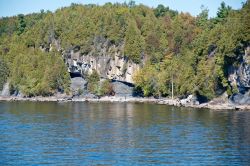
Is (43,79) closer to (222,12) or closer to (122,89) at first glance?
(122,89)

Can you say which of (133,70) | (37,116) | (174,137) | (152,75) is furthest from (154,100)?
(174,137)

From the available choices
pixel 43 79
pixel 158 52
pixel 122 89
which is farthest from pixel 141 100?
pixel 43 79

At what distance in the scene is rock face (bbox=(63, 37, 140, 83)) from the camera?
622ft

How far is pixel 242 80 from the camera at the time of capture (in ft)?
421

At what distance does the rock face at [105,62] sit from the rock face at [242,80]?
5861 cm

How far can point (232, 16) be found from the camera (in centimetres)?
15075

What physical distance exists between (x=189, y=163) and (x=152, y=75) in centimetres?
11070

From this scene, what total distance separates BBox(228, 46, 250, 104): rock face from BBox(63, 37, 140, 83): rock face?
192ft

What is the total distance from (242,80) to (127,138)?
51.8 metres

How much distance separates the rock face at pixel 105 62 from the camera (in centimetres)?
18962

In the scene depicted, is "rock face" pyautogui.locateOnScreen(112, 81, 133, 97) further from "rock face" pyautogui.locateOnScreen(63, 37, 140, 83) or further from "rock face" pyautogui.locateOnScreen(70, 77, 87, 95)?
"rock face" pyautogui.locateOnScreen(70, 77, 87, 95)

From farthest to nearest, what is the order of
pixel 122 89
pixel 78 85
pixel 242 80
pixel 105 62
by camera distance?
pixel 105 62 < pixel 78 85 < pixel 122 89 < pixel 242 80

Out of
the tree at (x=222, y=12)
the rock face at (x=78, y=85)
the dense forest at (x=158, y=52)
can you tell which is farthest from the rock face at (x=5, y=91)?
the tree at (x=222, y=12)

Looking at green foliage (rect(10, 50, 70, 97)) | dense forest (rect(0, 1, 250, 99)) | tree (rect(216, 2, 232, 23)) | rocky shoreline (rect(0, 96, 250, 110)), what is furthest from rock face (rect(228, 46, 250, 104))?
green foliage (rect(10, 50, 70, 97))
